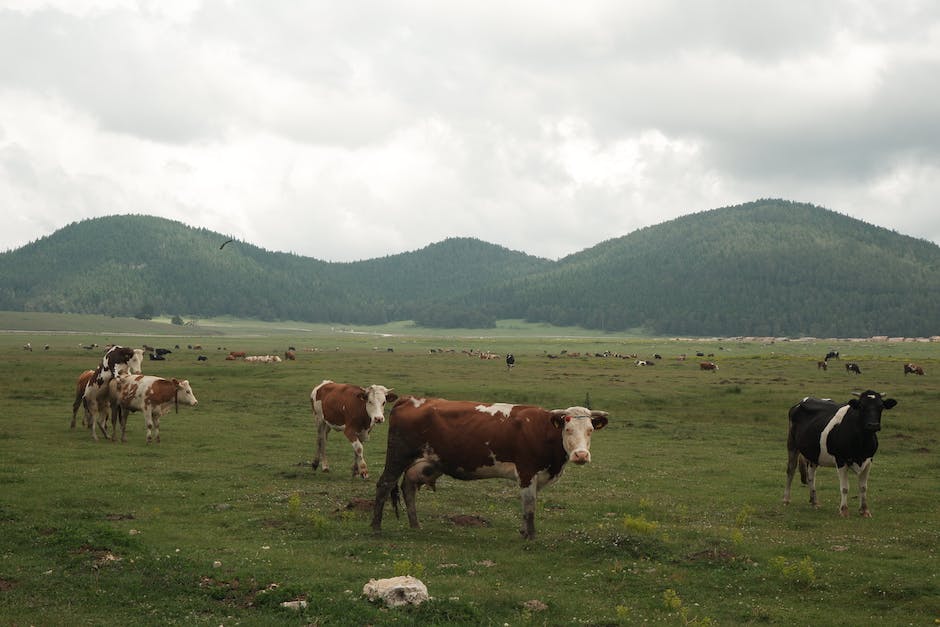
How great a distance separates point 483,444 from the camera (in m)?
15.9

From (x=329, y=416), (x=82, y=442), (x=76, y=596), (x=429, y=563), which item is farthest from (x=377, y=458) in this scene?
(x=76, y=596)

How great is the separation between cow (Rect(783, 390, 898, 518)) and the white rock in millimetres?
12175

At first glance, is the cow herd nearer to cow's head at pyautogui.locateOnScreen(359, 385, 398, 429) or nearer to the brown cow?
cow's head at pyautogui.locateOnScreen(359, 385, 398, 429)

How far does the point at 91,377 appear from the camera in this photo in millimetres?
30672

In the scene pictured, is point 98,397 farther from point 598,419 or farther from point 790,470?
point 790,470

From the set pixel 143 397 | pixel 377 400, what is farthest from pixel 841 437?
pixel 143 397

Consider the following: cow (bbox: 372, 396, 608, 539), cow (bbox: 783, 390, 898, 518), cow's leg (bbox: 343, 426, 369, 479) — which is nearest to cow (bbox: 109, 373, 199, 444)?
cow's leg (bbox: 343, 426, 369, 479)

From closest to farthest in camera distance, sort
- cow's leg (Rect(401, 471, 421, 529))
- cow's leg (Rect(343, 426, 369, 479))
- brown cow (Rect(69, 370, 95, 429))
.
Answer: cow's leg (Rect(401, 471, 421, 529)), cow's leg (Rect(343, 426, 369, 479)), brown cow (Rect(69, 370, 95, 429))

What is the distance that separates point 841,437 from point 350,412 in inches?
523

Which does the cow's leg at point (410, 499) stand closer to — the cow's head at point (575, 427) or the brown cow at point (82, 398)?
the cow's head at point (575, 427)

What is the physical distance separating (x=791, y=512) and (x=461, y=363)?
2553 inches

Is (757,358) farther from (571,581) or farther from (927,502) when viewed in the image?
(571,581)

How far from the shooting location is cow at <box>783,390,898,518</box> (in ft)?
60.8

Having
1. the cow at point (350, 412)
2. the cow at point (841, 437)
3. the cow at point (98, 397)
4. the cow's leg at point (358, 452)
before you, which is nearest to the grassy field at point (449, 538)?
the cow's leg at point (358, 452)
